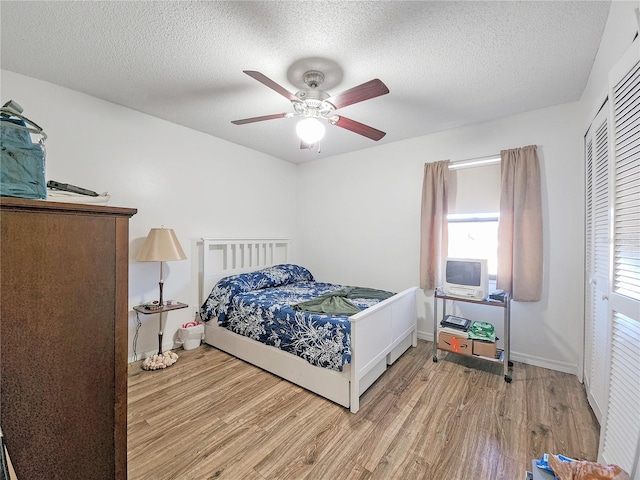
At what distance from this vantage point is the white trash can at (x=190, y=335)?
10.2 feet

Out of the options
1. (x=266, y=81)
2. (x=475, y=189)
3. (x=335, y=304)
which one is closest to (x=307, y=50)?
(x=266, y=81)

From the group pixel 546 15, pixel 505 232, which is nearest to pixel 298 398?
pixel 505 232

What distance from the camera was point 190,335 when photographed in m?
3.13

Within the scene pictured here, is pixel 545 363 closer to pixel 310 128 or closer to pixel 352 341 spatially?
pixel 352 341

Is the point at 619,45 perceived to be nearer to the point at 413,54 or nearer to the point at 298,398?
the point at 413,54

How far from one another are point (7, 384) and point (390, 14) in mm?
2303

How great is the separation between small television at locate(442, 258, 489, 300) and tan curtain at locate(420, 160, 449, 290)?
360mm

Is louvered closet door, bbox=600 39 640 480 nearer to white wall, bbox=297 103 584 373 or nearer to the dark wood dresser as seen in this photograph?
white wall, bbox=297 103 584 373

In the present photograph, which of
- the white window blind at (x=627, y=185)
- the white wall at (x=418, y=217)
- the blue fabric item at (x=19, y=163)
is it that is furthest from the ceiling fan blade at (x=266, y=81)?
the white wall at (x=418, y=217)

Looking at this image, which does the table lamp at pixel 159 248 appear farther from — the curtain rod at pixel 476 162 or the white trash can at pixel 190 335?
the curtain rod at pixel 476 162

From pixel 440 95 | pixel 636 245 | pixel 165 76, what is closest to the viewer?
pixel 636 245

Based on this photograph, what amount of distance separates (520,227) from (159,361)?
3.93 m

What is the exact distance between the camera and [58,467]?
0.84 m

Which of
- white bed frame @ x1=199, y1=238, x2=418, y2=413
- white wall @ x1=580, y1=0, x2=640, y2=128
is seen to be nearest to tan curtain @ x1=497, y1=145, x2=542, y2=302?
white wall @ x1=580, y1=0, x2=640, y2=128
